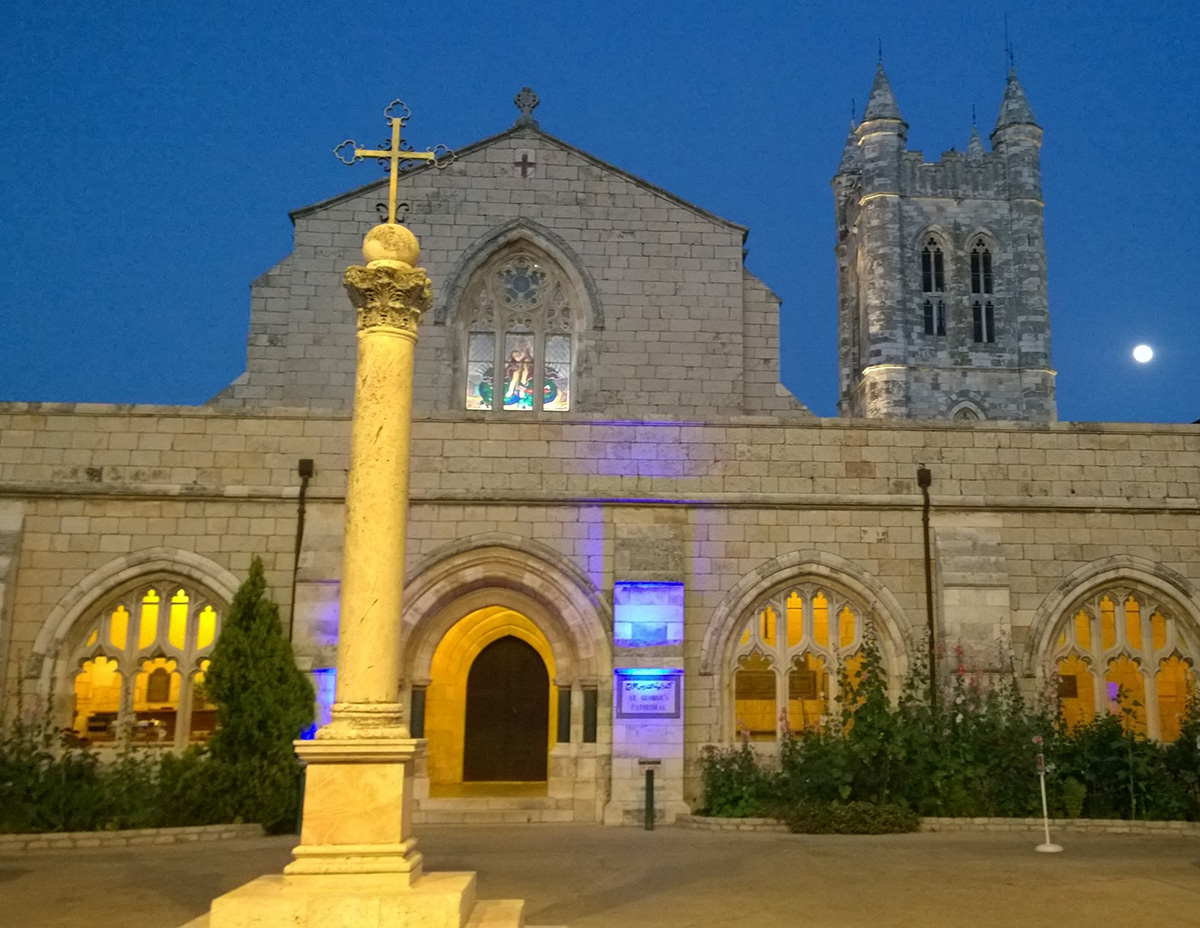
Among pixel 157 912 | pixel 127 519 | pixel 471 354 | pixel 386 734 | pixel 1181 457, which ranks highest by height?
pixel 471 354

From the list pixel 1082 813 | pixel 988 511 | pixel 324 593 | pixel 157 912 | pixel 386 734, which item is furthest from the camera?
pixel 988 511

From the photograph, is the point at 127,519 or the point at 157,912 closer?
the point at 157,912

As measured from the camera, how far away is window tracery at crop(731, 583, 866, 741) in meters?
13.3

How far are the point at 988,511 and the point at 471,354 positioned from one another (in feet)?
29.5

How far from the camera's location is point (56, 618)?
12.7 m

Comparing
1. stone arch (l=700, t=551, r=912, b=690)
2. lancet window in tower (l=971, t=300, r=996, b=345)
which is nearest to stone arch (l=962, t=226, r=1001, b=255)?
lancet window in tower (l=971, t=300, r=996, b=345)

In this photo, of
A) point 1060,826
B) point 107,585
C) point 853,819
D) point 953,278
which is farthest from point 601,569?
point 953,278

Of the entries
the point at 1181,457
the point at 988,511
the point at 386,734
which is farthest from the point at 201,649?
the point at 1181,457

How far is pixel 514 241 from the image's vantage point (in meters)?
18.8

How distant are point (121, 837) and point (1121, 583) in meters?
11.4

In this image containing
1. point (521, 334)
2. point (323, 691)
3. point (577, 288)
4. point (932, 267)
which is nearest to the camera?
point (323, 691)

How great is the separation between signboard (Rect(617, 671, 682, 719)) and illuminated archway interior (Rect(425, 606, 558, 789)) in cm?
209

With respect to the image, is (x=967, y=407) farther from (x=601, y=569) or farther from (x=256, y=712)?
(x=256, y=712)

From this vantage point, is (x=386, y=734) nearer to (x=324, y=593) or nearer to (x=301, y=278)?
(x=324, y=593)
